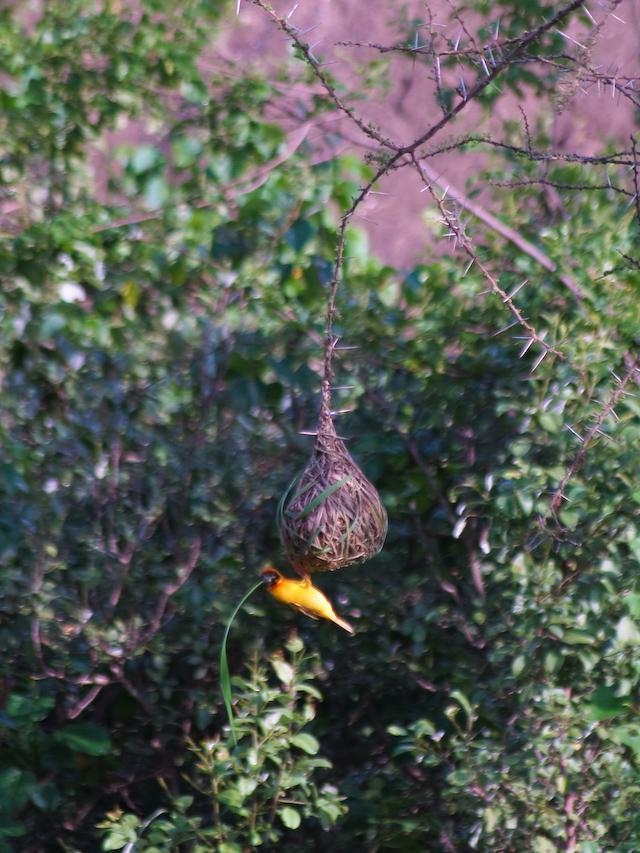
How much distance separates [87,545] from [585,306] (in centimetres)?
116

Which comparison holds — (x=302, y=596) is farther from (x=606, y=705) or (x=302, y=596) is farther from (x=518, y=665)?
(x=606, y=705)

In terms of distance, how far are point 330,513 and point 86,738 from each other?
3.18 feet

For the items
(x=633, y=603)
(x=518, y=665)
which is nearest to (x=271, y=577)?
(x=518, y=665)

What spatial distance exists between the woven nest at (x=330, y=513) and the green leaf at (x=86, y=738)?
0.79 metres

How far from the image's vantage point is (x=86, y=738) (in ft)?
8.61

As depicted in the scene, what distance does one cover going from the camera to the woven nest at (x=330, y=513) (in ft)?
6.66

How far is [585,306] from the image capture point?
7.79ft

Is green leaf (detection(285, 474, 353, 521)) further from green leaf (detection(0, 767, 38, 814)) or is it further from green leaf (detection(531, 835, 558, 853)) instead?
green leaf (detection(0, 767, 38, 814))

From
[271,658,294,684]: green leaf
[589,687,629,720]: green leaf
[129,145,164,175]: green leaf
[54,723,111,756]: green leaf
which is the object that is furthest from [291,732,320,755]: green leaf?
[129,145,164,175]: green leaf

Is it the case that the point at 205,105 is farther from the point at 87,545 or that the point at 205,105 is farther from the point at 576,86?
the point at 576,86

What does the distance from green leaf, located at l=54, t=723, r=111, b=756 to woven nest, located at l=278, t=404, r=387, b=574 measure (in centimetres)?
79

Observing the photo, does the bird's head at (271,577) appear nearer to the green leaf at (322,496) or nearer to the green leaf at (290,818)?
the green leaf at (322,496)

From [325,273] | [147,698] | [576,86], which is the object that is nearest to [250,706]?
[147,698]

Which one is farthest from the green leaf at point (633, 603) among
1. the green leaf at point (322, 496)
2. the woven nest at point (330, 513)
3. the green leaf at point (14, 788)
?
the green leaf at point (14, 788)
